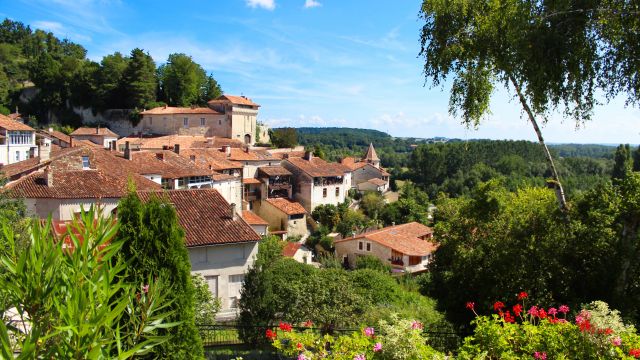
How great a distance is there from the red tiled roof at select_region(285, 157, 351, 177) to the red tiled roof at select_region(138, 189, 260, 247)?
34232 millimetres

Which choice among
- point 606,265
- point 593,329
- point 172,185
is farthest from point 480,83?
point 172,185

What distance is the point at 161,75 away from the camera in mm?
79188

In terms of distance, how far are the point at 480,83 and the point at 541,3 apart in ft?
6.78

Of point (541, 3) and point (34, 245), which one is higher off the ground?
point (541, 3)

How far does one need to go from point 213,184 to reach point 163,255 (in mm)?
32426

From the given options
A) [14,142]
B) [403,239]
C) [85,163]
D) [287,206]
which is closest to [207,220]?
[85,163]

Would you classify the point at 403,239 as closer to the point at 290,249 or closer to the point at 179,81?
the point at 290,249

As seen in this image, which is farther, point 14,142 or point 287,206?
point 287,206

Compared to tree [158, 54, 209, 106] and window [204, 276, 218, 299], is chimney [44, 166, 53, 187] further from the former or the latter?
tree [158, 54, 209, 106]

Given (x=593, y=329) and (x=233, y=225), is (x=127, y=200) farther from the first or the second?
(x=233, y=225)

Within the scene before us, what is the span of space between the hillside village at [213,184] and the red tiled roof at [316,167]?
0.51 ft

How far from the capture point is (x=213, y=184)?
1593 inches

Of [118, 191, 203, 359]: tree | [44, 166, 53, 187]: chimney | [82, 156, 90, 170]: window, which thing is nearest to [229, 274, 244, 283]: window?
[44, 166, 53, 187]: chimney

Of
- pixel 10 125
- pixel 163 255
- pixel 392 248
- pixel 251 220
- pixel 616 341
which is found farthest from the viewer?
pixel 251 220
